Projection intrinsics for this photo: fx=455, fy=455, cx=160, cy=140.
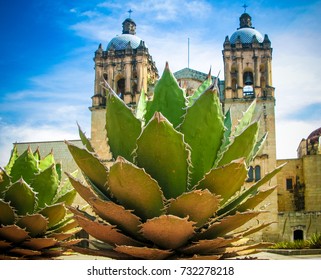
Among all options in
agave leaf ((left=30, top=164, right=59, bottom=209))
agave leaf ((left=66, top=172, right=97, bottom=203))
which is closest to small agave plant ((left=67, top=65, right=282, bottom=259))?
agave leaf ((left=66, top=172, right=97, bottom=203))

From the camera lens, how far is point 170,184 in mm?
964

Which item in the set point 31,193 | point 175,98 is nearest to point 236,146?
point 175,98

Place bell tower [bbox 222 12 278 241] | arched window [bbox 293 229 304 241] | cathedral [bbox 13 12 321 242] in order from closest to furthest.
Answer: cathedral [bbox 13 12 321 242] → arched window [bbox 293 229 304 241] → bell tower [bbox 222 12 278 241]

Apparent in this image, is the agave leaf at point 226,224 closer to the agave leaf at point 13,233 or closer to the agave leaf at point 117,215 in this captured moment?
the agave leaf at point 117,215

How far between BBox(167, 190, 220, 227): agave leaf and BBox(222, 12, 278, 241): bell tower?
16776 mm

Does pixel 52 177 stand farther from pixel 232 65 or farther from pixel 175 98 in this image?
pixel 232 65

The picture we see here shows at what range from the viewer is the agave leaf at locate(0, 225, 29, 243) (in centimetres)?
116

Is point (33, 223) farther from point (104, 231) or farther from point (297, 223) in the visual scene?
point (297, 223)

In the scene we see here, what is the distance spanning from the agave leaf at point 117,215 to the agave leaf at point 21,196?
13.8 inches

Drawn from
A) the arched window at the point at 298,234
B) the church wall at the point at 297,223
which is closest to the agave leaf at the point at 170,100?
the church wall at the point at 297,223

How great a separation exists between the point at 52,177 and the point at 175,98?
20.3 inches

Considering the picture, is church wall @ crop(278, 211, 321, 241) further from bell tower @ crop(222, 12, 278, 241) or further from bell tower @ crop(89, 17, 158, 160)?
bell tower @ crop(89, 17, 158, 160)

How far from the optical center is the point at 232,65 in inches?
729

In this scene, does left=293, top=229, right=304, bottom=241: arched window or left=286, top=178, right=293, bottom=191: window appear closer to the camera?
left=293, top=229, right=304, bottom=241: arched window
